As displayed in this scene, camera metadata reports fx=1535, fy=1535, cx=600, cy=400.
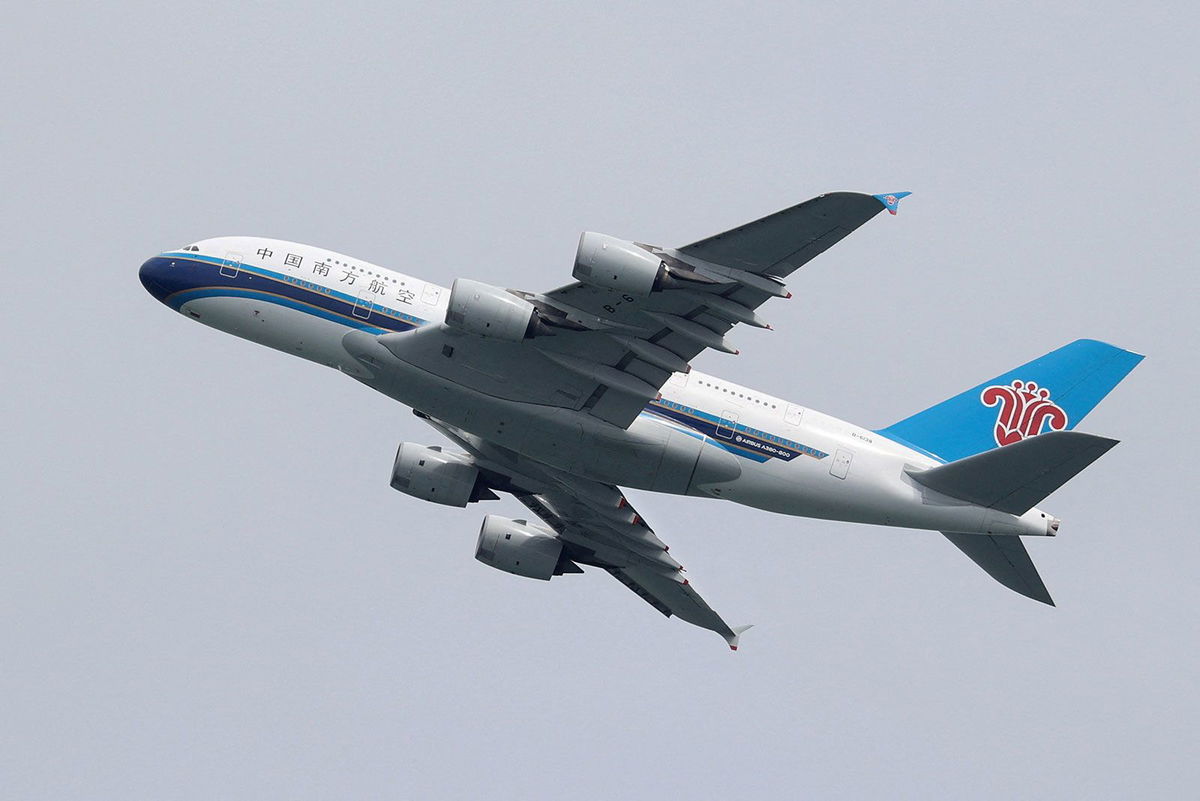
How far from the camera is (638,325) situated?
42375mm

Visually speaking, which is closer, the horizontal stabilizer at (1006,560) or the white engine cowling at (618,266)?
the white engine cowling at (618,266)

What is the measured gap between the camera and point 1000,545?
47156 mm

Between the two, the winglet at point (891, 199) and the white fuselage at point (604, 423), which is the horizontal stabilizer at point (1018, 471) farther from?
the winglet at point (891, 199)

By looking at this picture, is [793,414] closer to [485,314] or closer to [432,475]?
[485,314]

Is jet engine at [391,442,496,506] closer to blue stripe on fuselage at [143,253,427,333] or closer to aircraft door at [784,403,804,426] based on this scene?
blue stripe on fuselage at [143,253,427,333]

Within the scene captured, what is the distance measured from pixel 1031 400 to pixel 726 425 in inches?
430

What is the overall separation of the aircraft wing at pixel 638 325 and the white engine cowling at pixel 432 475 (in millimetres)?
7200

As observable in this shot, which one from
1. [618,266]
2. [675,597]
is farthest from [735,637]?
[618,266]

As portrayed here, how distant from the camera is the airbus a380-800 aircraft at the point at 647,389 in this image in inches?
1608

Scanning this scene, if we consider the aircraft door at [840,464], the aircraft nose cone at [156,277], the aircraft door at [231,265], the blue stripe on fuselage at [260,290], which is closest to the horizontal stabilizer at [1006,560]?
the aircraft door at [840,464]

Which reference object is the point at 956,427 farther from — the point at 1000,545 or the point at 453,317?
the point at 453,317

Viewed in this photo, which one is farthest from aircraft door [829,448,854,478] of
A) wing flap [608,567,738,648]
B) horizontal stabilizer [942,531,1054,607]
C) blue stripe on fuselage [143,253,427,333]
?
blue stripe on fuselage [143,253,427,333]

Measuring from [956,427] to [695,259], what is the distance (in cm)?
1330

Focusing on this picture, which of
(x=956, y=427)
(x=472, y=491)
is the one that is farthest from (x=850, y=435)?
(x=472, y=491)
